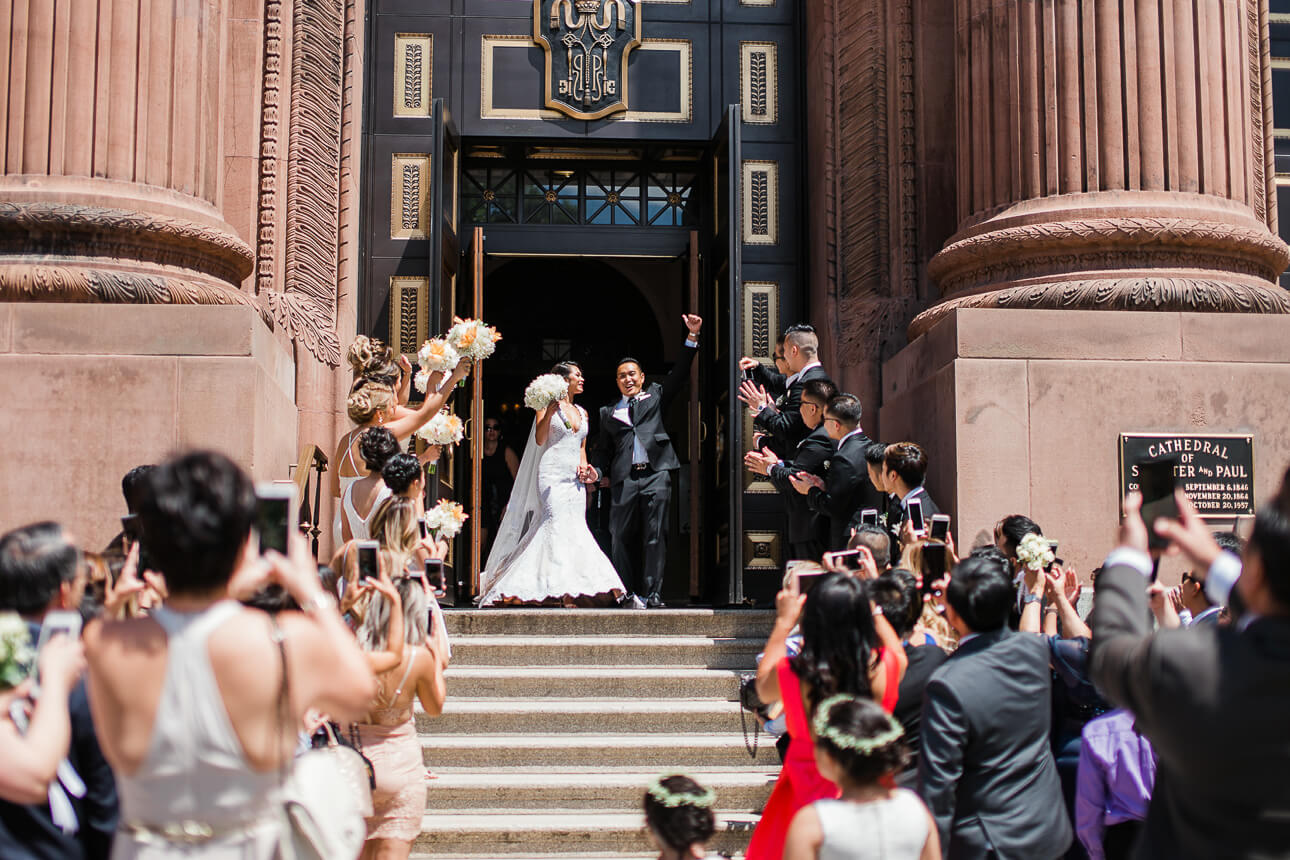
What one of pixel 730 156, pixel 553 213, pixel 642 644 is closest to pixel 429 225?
pixel 553 213

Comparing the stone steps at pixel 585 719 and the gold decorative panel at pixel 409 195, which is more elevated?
the gold decorative panel at pixel 409 195

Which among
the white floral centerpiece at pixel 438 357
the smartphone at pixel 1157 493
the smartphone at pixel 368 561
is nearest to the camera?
the smartphone at pixel 1157 493

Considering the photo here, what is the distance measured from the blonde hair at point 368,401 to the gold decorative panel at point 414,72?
502 cm

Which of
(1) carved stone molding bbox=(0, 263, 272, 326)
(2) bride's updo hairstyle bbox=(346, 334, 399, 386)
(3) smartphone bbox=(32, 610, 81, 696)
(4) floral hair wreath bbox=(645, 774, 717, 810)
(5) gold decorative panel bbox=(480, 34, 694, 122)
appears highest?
(5) gold decorative panel bbox=(480, 34, 694, 122)

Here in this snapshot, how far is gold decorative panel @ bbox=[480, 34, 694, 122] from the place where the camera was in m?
13.0

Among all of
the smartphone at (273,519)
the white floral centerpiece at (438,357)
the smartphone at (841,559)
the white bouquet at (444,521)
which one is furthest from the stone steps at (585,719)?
the smartphone at (273,519)

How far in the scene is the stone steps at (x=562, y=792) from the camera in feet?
24.7

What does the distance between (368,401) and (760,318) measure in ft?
17.4

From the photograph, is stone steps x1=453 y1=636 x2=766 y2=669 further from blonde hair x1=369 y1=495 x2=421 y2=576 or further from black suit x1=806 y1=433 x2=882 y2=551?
blonde hair x1=369 y1=495 x2=421 y2=576

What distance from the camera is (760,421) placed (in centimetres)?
961

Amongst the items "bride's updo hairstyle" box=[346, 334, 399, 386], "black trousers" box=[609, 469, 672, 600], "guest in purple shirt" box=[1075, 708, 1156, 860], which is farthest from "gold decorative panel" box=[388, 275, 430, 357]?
"guest in purple shirt" box=[1075, 708, 1156, 860]

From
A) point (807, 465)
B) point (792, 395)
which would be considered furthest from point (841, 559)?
point (792, 395)

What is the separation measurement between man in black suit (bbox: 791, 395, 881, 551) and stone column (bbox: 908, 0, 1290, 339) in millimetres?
1929

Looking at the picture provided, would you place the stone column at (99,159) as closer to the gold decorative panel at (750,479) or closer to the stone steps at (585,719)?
the stone steps at (585,719)
